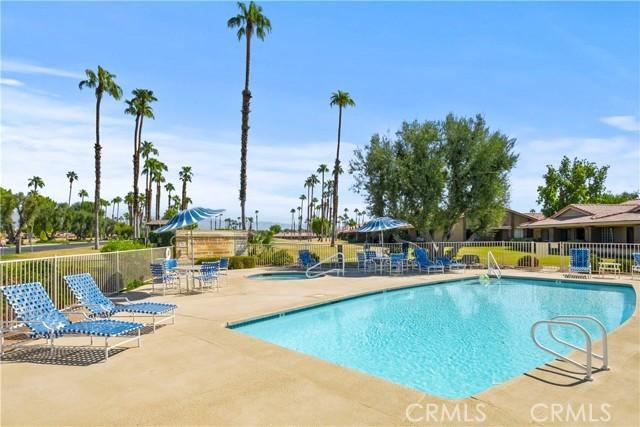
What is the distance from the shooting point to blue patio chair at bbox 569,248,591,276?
53.4 feet

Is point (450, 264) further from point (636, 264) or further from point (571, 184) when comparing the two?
point (571, 184)

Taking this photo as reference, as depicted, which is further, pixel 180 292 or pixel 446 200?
pixel 446 200

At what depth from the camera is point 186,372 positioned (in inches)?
205

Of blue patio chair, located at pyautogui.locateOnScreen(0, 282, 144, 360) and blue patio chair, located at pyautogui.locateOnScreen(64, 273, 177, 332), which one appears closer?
blue patio chair, located at pyautogui.locateOnScreen(0, 282, 144, 360)

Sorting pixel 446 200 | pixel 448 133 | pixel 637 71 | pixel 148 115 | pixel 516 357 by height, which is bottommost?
pixel 516 357

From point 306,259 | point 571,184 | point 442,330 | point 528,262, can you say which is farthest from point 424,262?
point 571,184

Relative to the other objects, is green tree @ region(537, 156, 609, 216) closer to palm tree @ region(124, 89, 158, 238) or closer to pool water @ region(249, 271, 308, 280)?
pool water @ region(249, 271, 308, 280)

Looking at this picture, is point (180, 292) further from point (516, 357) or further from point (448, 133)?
point (448, 133)

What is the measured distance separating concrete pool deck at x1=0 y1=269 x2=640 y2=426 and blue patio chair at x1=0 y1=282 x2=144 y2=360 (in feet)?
1.20

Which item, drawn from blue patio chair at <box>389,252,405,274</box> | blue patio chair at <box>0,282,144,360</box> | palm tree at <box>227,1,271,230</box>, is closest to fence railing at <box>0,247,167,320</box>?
blue patio chair at <box>0,282,144,360</box>

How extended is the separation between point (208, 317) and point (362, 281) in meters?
7.88

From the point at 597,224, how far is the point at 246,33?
29.9 m

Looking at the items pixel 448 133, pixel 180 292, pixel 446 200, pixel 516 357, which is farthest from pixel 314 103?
pixel 516 357

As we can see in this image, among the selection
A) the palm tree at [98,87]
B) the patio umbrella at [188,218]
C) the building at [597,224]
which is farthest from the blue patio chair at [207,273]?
the building at [597,224]
